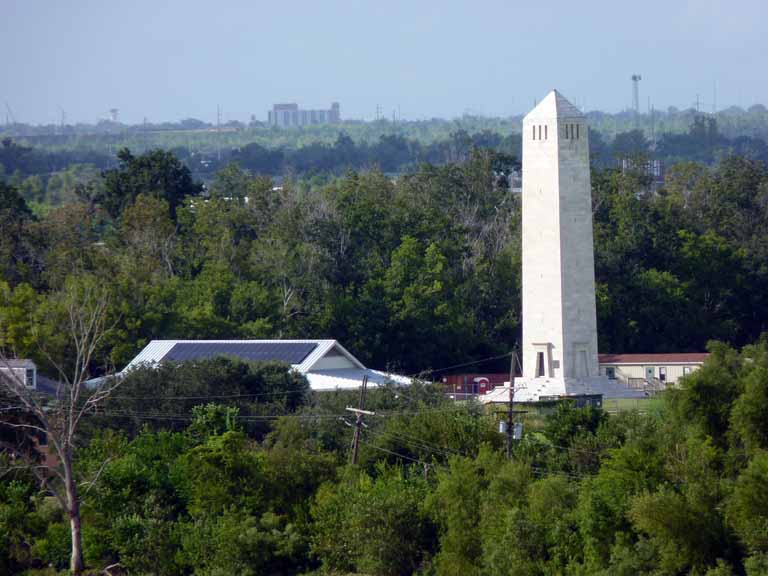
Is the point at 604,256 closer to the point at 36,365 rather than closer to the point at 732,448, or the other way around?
the point at 36,365

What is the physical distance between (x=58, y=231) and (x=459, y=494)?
33982 mm

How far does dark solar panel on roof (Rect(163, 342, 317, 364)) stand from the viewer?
5088 cm

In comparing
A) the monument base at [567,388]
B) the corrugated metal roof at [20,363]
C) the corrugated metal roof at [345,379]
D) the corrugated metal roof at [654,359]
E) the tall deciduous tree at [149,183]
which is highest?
the tall deciduous tree at [149,183]

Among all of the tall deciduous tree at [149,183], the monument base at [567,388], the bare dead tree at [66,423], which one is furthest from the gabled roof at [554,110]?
the tall deciduous tree at [149,183]

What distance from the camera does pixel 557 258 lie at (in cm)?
5169

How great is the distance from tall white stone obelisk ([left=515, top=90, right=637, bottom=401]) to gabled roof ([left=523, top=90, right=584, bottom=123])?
0.09ft

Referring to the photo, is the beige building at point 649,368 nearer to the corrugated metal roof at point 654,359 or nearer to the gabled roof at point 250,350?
the corrugated metal roof at point 654,359

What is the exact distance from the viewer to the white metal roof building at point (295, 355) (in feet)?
164

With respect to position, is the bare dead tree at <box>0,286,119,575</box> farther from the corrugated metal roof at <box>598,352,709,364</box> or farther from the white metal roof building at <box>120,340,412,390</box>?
the corrugated metal roof at <box>598,352,709,364</box>

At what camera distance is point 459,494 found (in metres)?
36.2

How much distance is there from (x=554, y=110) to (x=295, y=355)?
10.0 metres

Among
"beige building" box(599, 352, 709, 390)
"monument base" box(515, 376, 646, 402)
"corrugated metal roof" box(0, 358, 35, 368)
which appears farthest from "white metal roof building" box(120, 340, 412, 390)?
"beige building" box(599, 352, 709, 390)

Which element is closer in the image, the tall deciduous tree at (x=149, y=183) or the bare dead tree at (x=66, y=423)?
the bare dead tree at (x=66, y=423)

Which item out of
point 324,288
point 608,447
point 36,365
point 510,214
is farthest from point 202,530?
point 510,214
